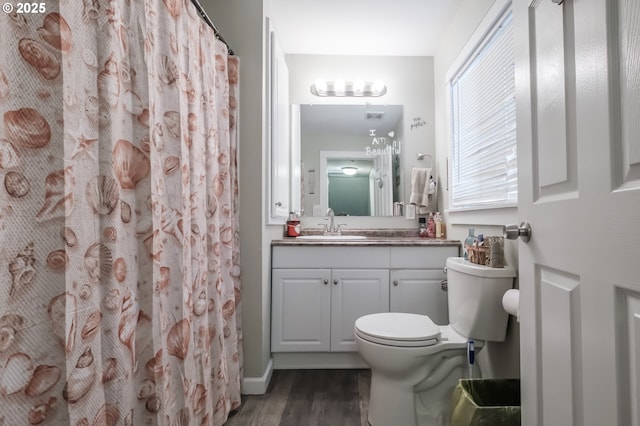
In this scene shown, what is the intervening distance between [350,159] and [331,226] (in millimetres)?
586

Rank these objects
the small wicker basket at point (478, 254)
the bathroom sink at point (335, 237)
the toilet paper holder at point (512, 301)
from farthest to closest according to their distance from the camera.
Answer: the bathroom sink at point (335, 237)
the small wicker basket at point (478, 254)
the toilet paper holder at point (512, 301)

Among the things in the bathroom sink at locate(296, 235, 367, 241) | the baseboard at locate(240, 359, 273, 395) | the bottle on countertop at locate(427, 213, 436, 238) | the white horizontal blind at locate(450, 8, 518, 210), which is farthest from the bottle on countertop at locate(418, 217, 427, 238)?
the baseboard at locate(240, 359, 273, 395)

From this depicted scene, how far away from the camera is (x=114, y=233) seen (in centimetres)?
86

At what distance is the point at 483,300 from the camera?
54.6 inches

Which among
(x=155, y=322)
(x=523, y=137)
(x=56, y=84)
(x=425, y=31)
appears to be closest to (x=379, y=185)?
(x=425, y=31)

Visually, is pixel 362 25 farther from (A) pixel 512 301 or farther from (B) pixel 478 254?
(A) pixel 512 301

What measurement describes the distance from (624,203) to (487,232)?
1.25 meters

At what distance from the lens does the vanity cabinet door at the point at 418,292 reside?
2041mm

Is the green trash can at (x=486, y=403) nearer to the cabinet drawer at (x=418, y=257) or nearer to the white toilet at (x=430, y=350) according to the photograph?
the white toilet at (x=430, y=350)

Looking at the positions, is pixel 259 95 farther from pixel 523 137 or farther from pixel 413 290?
pixel 413 290

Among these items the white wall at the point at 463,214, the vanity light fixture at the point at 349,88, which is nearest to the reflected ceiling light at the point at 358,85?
the vanity light fixture at the point at 349,88

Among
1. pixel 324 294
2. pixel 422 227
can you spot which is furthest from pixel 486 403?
pixel 422 227

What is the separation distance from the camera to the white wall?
1.42m

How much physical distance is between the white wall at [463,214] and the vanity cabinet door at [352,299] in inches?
24.2
